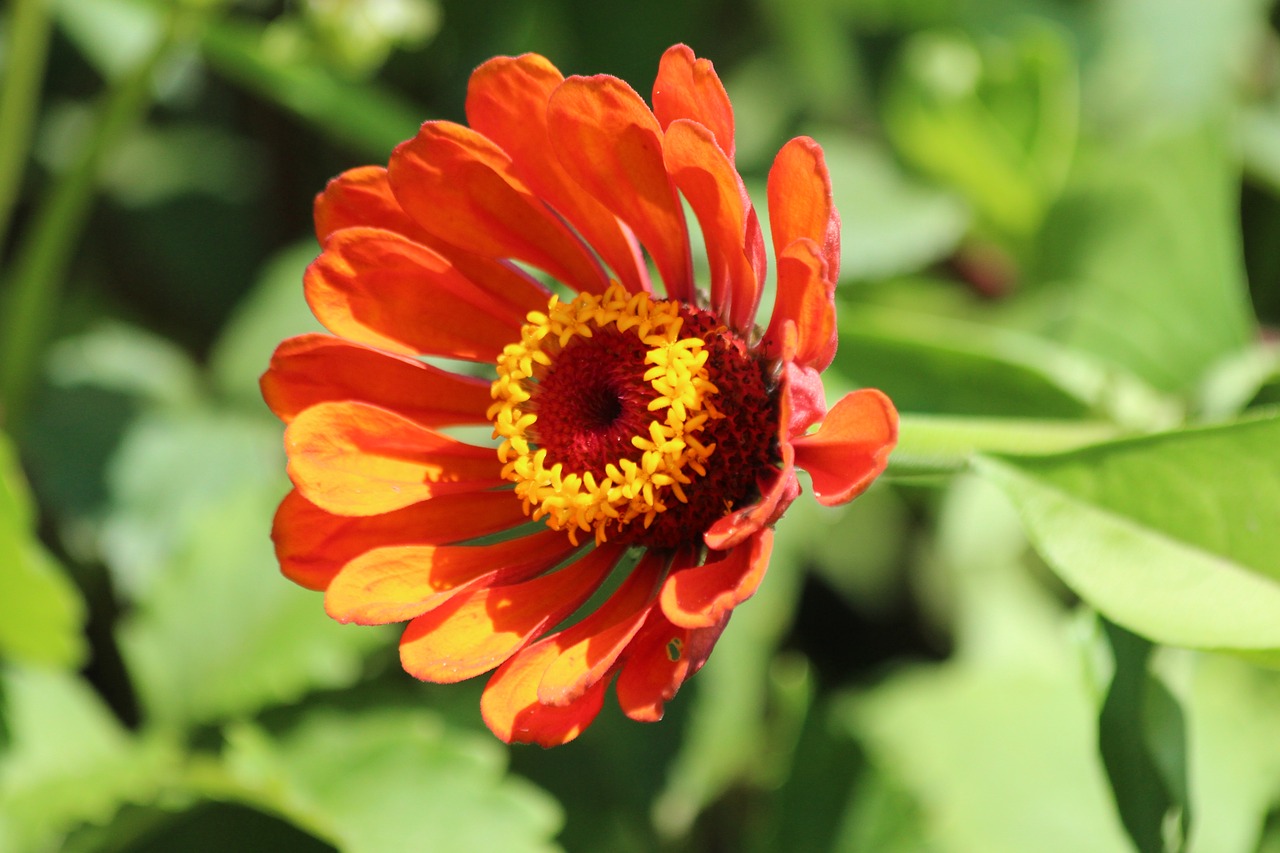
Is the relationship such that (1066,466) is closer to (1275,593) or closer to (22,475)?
(1275,593)

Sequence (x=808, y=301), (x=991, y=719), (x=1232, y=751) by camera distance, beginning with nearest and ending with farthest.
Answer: (x=808, y=301) < (x=1232, y=751) < (x=991, y=719)

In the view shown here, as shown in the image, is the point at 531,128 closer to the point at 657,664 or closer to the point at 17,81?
the point at 657,664

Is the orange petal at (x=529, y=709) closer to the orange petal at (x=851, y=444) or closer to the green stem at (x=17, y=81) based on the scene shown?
the orange petal at (x=851, y=444)

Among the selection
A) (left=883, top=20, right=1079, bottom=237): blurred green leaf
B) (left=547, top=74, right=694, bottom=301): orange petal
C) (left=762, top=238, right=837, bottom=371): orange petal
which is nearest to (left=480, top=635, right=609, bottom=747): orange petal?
(left=762, top=238, right=837, bottom=371): orange petal

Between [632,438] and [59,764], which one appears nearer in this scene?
[632,438]

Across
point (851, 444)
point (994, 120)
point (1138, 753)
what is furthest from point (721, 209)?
point (994, 120)

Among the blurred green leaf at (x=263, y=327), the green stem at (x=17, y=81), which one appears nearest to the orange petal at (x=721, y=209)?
the blurred green leaf at (x=263, y=327)

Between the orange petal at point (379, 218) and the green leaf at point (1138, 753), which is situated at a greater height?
the orange petal at point (379, 218)
